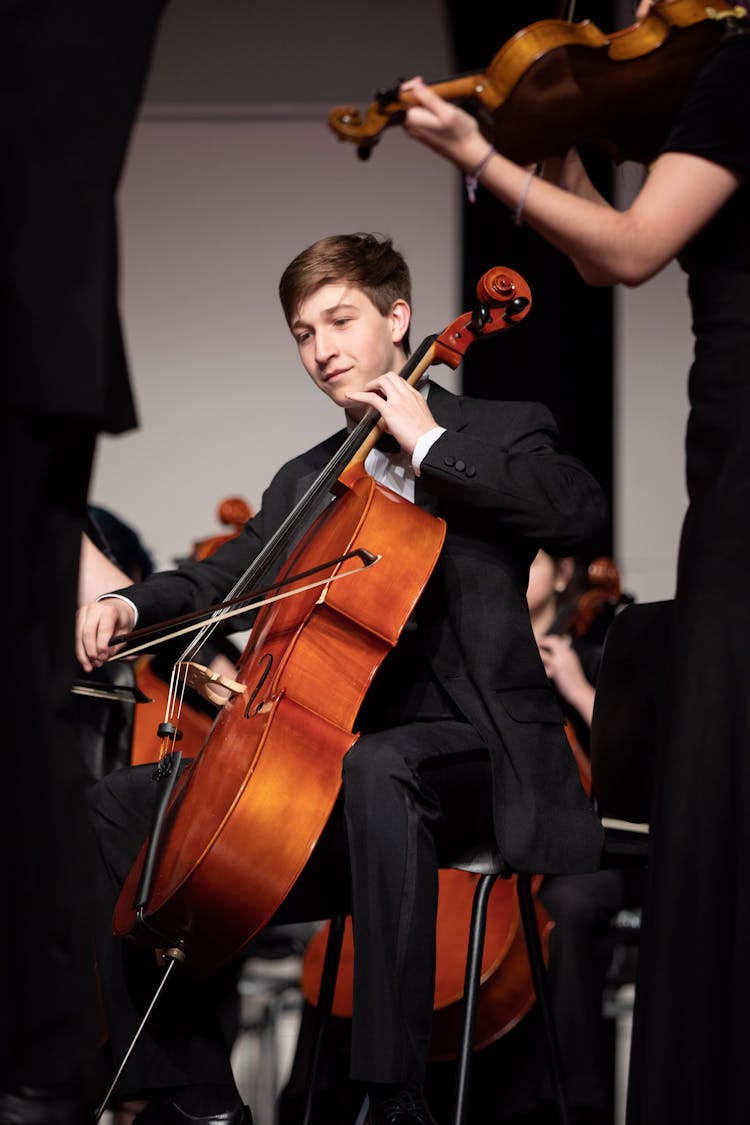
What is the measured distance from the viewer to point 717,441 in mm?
1331

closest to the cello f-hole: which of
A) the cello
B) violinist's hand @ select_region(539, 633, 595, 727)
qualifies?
the cello

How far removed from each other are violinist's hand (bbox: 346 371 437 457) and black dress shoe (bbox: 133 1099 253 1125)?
0.84m

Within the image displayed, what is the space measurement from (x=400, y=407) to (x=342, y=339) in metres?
0.26

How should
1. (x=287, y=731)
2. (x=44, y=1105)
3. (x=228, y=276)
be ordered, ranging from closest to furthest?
(x=44, y=1105) < (x=287, y=731) < (x=228, y=276)

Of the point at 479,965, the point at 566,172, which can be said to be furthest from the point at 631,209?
the point at 479,965

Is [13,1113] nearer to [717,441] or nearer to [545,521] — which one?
[717,441]

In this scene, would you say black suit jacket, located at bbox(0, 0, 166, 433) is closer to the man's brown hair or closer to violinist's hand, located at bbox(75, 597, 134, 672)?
violinist's hand, located at bbox(75, 597, 134, 672)

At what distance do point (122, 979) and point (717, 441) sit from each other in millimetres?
986

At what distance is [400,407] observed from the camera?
1.73 meters

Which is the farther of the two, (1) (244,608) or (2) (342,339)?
(2) (342,339)

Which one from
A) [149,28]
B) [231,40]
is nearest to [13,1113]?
[149,28]

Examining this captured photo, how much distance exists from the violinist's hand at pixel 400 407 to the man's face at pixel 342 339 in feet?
0.55

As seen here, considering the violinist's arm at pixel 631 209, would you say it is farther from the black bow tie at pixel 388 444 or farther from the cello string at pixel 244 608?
the black bow tie at pixel 388 444

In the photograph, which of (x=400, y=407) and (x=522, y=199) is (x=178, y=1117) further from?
(x=522, y=199)
